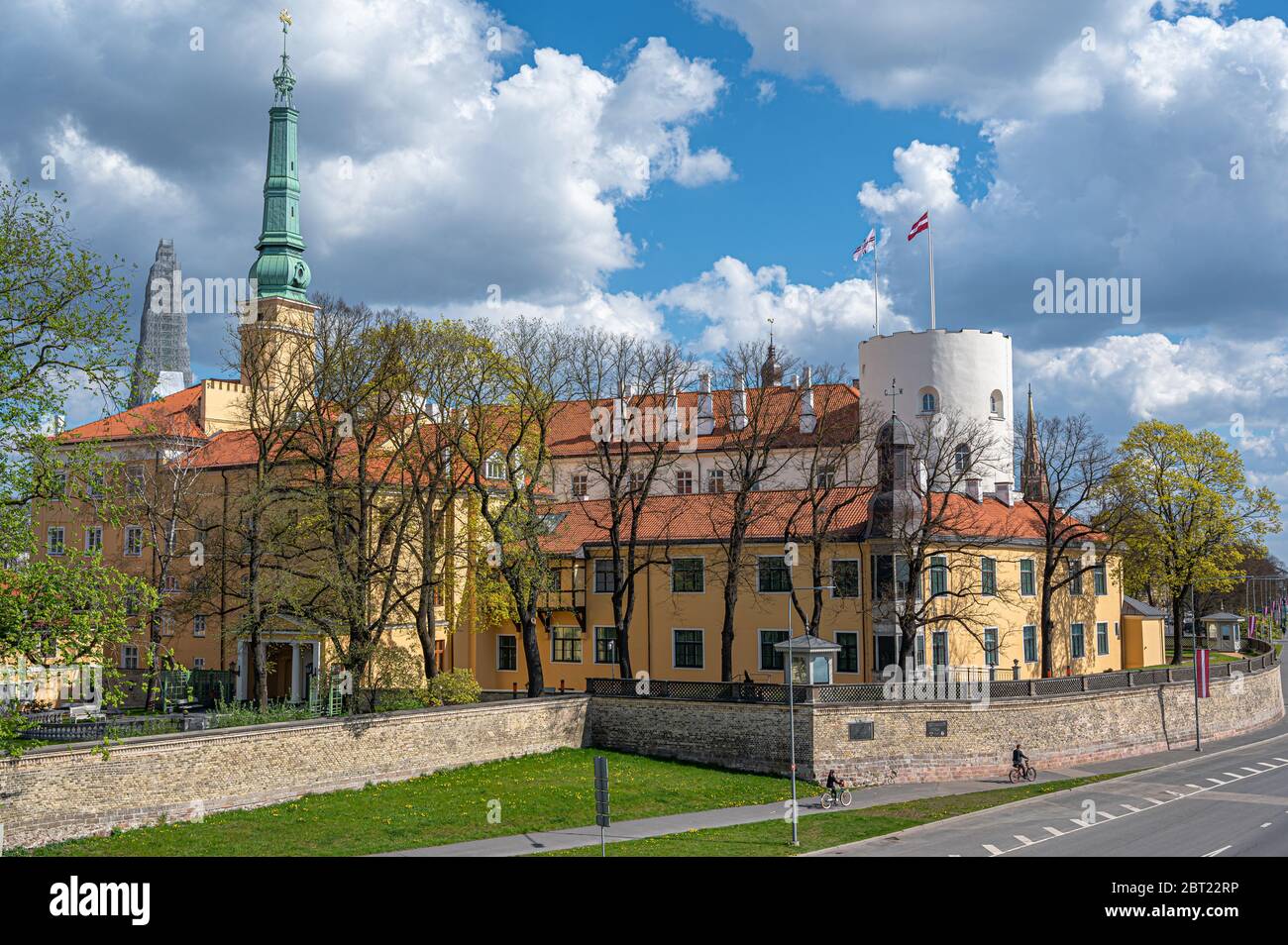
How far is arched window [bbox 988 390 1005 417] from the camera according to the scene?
61.8 meters

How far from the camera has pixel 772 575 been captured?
51.2 m

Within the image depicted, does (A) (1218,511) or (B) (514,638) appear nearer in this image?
(B) (514,638)

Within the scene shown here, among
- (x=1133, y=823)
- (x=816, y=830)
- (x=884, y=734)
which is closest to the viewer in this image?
(x=816, y=830)

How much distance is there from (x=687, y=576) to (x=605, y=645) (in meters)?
5.50

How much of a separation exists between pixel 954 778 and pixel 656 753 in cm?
1131

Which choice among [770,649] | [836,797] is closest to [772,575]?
[770,649]

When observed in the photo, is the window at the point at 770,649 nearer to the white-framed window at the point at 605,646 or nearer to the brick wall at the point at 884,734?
the white-framed window at the point at 605,646

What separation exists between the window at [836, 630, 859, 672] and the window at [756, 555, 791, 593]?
3.31 metres

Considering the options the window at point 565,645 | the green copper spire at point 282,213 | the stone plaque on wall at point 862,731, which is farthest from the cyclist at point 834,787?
the green copper spire at point 282,213

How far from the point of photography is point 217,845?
28344mm

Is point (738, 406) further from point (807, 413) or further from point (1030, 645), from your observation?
point (1030, 645)
